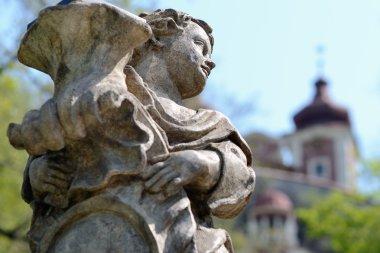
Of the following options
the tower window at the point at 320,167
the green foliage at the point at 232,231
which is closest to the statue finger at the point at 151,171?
the green foliage at the point at 232,231

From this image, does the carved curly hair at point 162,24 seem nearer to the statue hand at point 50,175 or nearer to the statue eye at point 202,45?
the statue eye at point 202,45

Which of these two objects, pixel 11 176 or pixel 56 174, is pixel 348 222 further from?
pixel 56 174

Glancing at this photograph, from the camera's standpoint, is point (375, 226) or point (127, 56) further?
point (375, 226)

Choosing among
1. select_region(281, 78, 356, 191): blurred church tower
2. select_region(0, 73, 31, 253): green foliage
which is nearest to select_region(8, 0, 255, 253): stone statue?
select_region(0, 73, 31, 253): green foliage

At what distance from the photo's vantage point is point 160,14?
4.25 metres

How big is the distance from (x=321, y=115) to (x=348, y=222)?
40.3m

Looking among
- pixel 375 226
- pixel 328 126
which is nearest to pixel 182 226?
pixel 375 226

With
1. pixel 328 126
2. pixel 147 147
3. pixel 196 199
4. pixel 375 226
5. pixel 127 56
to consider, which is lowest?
pixel 328 126

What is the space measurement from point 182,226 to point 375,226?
63.5 feet

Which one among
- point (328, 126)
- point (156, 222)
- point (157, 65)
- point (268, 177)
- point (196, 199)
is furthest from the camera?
point (328, 126)

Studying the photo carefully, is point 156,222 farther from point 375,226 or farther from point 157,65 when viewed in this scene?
point 375,226

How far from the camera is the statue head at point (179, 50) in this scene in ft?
13.7

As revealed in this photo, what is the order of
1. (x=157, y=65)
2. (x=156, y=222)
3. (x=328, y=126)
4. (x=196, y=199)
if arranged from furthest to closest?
(x=328, y=126), (x=157, y=65), (x=196, y=199), (x=156, y=222)

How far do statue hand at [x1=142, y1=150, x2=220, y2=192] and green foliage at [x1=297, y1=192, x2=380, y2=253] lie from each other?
18369 mm
